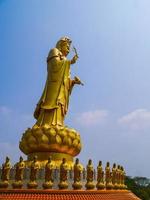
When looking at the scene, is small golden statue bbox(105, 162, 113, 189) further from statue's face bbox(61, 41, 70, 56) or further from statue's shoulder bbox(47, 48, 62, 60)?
statue's face bbox(61, 41, 70, 56)

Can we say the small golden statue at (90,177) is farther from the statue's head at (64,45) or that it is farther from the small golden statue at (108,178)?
the statue's head at (64,45)

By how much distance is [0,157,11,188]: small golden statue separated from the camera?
8.48 meters

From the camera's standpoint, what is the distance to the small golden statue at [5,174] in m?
8.48

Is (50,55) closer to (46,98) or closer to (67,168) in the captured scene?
(46,98)

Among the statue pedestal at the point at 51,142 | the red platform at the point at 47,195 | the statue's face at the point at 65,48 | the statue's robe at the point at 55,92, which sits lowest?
the red platform at the point at 47,195

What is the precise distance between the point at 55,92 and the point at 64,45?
1989mm

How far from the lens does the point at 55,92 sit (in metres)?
11.7

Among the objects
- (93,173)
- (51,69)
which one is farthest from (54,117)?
(93,173)

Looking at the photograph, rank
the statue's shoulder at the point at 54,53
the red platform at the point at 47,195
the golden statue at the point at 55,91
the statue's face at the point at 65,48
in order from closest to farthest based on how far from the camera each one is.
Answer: the red platform at the point at 47,195, the golden statue at the point at 55,91, the statue's shoulder at the point at 54,53, the statue's face at the point at 65,48

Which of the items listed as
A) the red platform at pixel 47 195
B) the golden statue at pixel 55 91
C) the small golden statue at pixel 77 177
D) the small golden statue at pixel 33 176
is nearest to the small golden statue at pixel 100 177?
the red platform at pixel 47 195

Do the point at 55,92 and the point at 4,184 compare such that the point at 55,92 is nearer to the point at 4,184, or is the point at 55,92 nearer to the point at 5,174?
the point at 5,174

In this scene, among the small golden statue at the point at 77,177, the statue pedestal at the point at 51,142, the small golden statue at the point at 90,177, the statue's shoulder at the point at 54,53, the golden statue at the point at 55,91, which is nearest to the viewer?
the small golden statue at the point at 77,177

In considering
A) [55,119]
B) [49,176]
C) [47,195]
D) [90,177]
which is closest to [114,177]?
[90,177]

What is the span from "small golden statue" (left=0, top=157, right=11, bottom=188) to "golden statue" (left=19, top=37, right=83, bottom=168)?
4.74ft
